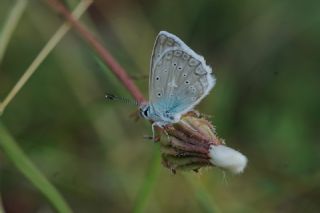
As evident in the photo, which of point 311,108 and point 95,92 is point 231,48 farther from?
point 95,92

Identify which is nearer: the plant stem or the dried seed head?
the dried seed head

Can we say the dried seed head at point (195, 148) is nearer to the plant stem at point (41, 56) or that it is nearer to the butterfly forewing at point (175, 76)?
the butterfly forewing at point (175, 76)

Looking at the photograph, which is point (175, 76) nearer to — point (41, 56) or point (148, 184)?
point (148, 184)

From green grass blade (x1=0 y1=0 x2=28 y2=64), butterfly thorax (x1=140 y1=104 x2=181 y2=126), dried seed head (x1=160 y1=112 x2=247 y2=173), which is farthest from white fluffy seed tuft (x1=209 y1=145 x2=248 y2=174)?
green grass blade (x1=0 y1=0 x2=28 y2=64)

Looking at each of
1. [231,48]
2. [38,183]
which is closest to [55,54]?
[231,48]

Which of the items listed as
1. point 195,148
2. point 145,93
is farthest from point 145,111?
point 145,93

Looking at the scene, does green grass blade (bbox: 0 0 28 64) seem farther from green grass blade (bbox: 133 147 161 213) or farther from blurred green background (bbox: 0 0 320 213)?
green grass blade (bbox: 133 147 161 213)

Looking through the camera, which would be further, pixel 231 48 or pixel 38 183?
pixel 231 48
